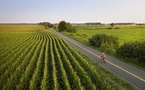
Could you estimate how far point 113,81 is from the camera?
14.7 meters

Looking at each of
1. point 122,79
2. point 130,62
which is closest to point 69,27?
point 130,62

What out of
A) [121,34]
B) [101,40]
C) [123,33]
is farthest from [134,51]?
[123,33]

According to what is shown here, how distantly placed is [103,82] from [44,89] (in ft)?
13.8

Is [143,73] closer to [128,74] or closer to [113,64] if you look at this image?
[128,74]

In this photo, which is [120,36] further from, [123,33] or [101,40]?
[101,40]

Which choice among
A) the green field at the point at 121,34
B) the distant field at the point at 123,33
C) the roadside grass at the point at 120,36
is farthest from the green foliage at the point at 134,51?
the distant field at the point at 123,33

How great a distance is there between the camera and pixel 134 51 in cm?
2197

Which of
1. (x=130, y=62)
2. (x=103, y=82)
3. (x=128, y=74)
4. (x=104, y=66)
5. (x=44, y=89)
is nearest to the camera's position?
(x=44, y=89)

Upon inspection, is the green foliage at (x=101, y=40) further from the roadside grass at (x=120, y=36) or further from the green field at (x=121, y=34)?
the green field at (x=121, y=34)

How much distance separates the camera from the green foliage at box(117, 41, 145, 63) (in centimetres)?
2079

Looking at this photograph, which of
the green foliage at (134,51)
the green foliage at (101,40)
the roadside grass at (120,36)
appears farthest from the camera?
the green foliage at (101,40)

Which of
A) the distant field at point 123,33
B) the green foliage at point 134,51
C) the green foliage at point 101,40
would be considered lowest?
the distant field at point 123,33

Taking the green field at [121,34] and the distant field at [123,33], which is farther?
the distant field at [123,33]

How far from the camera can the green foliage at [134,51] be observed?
819 inches
